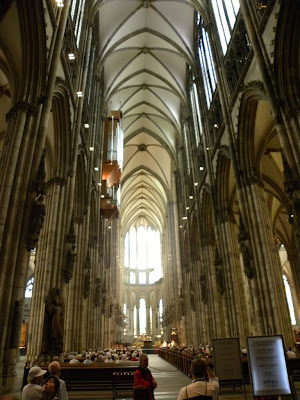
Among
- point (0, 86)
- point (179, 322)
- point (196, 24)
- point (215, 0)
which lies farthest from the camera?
point (179, 322)

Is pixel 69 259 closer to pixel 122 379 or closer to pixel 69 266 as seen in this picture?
pixel 69 266

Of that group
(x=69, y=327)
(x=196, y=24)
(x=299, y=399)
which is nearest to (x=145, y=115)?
(x=196, y=24)

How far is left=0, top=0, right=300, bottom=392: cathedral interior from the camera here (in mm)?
9250

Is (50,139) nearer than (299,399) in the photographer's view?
No

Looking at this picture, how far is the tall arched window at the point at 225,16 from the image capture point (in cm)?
1634

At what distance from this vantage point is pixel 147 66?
28672 millimetres

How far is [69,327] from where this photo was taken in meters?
14.9

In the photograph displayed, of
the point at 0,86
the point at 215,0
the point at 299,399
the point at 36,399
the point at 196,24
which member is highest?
the point at 196,24

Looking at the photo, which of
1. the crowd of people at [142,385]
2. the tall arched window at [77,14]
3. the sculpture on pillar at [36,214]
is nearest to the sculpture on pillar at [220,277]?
the sculpture on pillar at [36,214]

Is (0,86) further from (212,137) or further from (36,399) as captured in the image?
(36,399)

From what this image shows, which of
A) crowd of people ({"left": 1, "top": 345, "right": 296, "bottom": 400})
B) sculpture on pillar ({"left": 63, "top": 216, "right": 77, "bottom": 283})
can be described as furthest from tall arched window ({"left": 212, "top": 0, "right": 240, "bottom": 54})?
crowd of people ({"left": 1, "top": 345, "right": 296, "bottom": 400})

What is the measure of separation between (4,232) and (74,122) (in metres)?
8.42

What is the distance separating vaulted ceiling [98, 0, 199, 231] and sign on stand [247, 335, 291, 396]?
21.2 m

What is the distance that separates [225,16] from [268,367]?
17.6 m
